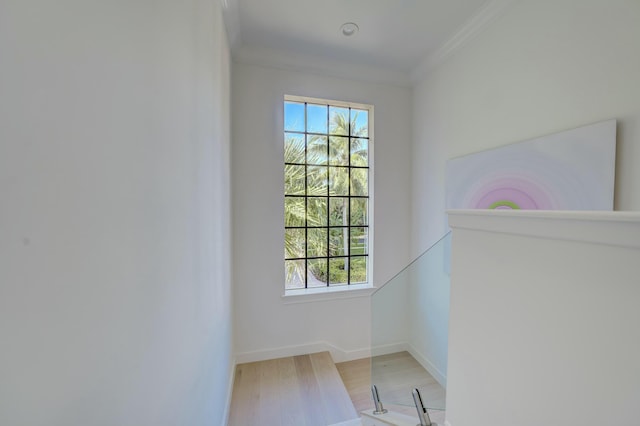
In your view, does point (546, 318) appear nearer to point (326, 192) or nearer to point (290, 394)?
point (290, 394)

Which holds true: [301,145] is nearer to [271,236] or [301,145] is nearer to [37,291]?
[271,236]

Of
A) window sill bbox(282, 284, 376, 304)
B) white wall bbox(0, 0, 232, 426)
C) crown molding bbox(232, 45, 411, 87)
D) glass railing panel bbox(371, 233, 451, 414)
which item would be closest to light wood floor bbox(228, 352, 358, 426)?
→ glass railing panel bbox(371, 233, 451, 414)

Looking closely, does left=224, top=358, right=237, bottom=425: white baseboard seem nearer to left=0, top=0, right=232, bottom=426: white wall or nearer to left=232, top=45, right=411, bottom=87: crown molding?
left=0, top=0, right=232, bottom=426: white wall

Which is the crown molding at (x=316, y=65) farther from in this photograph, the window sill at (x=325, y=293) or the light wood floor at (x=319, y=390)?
the light wood floor at (x=319, y=390)

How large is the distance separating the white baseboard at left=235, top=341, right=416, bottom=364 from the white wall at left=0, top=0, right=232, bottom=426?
5.17 feet

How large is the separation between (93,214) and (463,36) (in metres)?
2.72

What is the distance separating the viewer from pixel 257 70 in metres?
2.27

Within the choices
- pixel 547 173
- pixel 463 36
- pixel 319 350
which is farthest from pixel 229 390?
pixel 463 36

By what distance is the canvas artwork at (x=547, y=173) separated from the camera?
1.21 m

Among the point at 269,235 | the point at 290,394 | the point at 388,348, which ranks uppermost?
the point at 269,235

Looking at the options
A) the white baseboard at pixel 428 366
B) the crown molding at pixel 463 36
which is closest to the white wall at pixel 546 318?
the white baseboard at pixel 428 366

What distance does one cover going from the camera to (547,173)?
145cm

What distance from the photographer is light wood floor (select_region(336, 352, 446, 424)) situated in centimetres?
148

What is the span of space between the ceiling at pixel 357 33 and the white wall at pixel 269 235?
0.16 m
